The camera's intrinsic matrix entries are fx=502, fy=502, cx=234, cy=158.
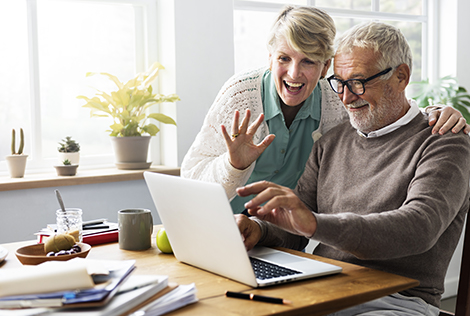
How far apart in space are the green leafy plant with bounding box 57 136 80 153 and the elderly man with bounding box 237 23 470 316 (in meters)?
1.55

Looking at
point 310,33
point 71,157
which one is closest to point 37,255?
point 310,33

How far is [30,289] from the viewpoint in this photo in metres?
0.94

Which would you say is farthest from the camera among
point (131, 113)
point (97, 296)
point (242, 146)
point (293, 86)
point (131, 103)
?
point (131, 113)

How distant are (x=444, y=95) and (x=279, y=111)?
240 centimetres

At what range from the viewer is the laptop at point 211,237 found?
110cm

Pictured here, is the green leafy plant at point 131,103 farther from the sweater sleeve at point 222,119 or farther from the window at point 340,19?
the sweater sleeve at point 222,119

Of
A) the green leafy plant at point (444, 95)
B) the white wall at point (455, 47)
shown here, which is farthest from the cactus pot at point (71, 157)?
the white wall at point (455, 47)

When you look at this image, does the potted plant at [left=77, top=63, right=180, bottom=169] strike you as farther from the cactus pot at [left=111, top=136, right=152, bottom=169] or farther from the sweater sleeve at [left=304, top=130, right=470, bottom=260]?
the sweater sleeve at [left=304, top=130, right=470, bottom=260]

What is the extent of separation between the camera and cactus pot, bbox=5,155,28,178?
104 inches

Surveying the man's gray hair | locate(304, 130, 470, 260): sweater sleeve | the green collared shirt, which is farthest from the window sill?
locate(304, 130, 470, 260): sweater sleeve

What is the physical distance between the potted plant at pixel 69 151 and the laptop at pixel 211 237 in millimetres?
1646

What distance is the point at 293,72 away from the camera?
1804mm

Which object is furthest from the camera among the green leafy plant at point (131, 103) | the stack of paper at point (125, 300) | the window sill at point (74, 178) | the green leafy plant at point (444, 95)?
the green leafy plant at point (444, 95)

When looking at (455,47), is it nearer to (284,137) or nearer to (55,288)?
(284,137)
